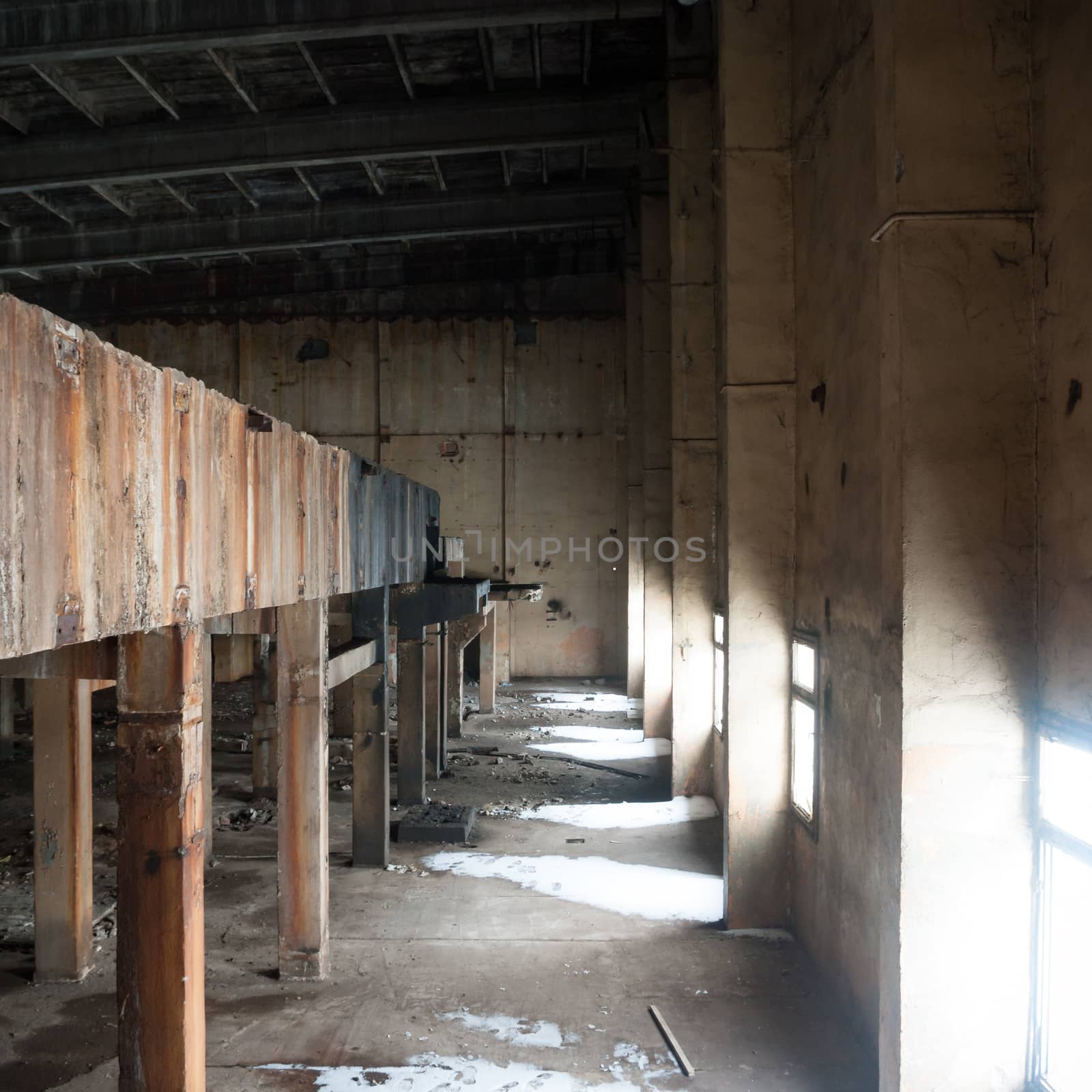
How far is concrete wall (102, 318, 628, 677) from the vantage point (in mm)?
23000

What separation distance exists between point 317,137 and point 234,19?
3131 millimetres

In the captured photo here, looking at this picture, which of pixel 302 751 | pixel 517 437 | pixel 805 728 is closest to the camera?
pixel 302 751

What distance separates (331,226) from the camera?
1873 centimetres

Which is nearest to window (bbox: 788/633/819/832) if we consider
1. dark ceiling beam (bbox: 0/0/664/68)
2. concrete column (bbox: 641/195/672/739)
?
concrete column (bbox: 641/195/672/739)

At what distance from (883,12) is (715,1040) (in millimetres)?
6161

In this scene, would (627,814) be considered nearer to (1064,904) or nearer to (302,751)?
(302,751)

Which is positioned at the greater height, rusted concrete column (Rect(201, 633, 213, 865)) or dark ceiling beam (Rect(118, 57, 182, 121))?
dark ceiling beam (Rect(118, 57, 182, 121))

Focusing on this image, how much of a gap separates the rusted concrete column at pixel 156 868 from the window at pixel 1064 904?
12.7ft

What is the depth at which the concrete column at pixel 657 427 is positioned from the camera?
50.5ft

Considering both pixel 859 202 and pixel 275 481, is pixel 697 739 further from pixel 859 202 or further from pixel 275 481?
pixel 275 481

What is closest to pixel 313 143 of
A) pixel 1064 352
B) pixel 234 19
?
pixel 234 19

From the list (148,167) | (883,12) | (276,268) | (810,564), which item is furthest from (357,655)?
(276,268)

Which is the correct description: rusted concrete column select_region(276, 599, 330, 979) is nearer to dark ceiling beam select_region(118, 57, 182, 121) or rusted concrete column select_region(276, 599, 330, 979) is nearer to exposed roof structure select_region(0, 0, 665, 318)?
exposed roof structure select_region(0, 0, 665, 318)

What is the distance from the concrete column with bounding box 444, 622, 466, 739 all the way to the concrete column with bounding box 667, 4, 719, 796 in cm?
420
